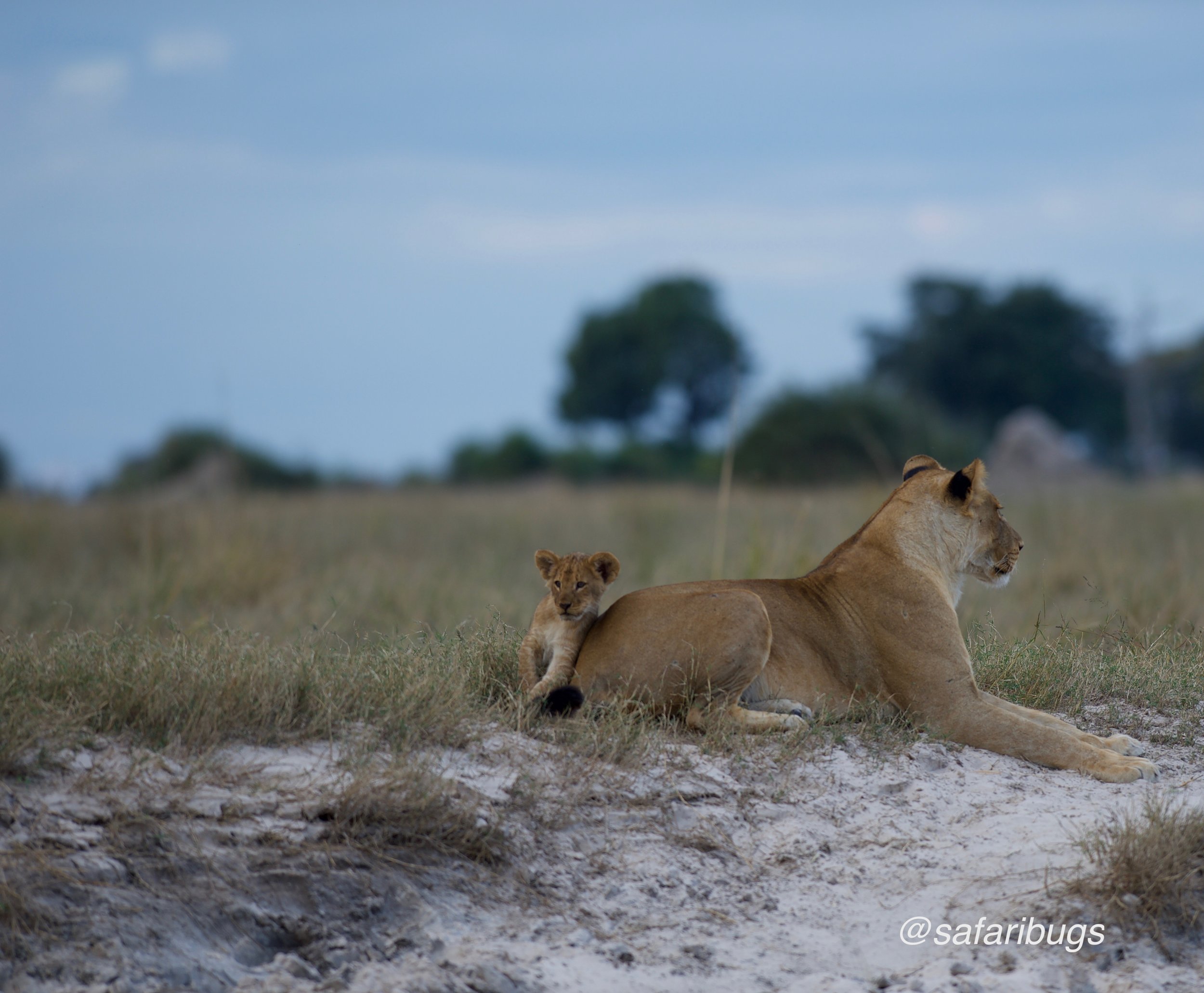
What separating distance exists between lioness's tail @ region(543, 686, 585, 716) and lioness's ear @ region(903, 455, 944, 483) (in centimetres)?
200

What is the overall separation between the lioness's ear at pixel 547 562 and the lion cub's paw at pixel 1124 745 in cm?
218

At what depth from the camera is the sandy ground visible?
125 inches

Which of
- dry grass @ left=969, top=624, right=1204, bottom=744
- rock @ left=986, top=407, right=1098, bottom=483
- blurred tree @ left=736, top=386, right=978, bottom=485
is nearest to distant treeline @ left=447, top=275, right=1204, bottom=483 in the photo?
rock @ left=986, top=407, right=1098, bottom=483

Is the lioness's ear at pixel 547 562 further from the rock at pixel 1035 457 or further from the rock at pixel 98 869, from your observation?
the rock at pixel 1035 457

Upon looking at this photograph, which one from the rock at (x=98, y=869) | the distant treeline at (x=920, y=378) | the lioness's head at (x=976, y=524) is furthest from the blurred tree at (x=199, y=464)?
the rock at (x=98, y=869)

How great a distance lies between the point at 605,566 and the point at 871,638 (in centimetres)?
109

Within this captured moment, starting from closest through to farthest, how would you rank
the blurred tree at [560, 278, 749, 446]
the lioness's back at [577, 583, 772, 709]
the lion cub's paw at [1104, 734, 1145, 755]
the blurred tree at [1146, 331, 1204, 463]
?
the lioness's back at [577, 583, 772, 709]
the lion cub's paw at [1104, 734, 1145, 755]
the blurred tree at [1146, 331, 1204, 463]
the blurred tree at [560, 278, 749, 446]

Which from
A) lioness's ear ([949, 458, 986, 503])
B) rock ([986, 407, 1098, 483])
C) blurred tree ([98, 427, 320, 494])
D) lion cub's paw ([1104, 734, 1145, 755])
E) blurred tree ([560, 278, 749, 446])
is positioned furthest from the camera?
blurred tree ([560, 278, 749, 446])

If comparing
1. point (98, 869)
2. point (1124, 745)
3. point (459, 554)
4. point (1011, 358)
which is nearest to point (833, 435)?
point (459, 554)

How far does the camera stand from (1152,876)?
3.53 meters

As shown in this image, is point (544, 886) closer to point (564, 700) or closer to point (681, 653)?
point (564, 700)

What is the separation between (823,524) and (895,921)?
7084mm

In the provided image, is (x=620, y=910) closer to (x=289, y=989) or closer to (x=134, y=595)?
(x=289, y=989)

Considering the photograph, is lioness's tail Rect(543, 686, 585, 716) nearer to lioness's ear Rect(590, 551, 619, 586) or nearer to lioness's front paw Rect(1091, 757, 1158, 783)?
lioness's ear Rect(590, 551, 619, 586)
